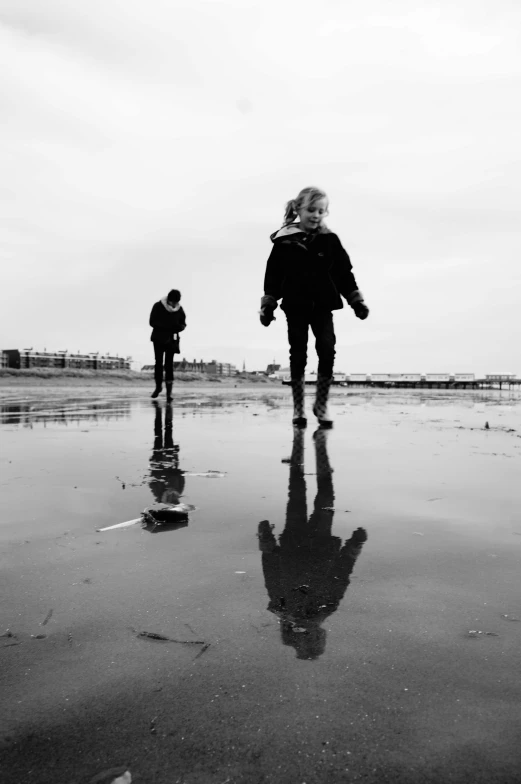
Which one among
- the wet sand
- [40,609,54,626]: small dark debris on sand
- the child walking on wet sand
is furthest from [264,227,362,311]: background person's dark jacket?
[40,609,54,626]: small dark debris on sand

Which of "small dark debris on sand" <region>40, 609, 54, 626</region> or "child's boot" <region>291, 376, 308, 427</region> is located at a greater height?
"child's boot" <region>291, 376, 308, 427</region>

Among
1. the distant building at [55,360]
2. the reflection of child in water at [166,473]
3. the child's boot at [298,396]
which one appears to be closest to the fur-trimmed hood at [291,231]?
the child's boot at [298,396]

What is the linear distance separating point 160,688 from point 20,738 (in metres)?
0.20

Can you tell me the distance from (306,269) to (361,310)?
0.73m

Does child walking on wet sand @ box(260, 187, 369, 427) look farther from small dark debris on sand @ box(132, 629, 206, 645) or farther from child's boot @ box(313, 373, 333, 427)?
small dark debris on sand @ box(132, 629, 206, 645)

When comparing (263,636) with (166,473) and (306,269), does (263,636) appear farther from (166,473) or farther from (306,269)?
(306,269)

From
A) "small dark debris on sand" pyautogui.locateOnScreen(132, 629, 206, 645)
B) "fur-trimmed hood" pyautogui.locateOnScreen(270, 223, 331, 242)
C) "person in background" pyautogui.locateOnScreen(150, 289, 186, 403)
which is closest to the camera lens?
"small dark debris on sand" pyautogui.locateOnScreen(132, 629, 206, 645)

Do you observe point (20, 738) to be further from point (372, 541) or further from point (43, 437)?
point (43, 437)

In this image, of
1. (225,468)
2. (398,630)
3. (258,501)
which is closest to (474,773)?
(398,630)

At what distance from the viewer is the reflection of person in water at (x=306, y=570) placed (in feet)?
3.23

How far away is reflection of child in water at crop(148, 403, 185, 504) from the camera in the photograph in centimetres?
215

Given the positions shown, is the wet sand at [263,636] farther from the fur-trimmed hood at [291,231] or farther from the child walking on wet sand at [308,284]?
the fur-trimmed hood at [291,231]

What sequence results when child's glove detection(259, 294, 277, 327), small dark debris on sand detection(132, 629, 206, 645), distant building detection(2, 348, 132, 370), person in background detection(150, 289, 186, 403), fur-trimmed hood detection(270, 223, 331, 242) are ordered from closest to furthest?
small dark debris on sand detection(132, 629, 206, 645) → fur-trimmed hood detection(270, 223, 331, 242) → child's glove detection(259, 294, 277, 327) → person in background detection(150, 289, 186, 403) → distant building detection(2, 348, 132, 370)

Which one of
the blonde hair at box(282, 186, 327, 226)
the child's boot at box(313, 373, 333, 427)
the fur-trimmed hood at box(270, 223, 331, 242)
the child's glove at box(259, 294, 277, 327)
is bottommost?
the child's boot at box(313, 373, 333, 427)
